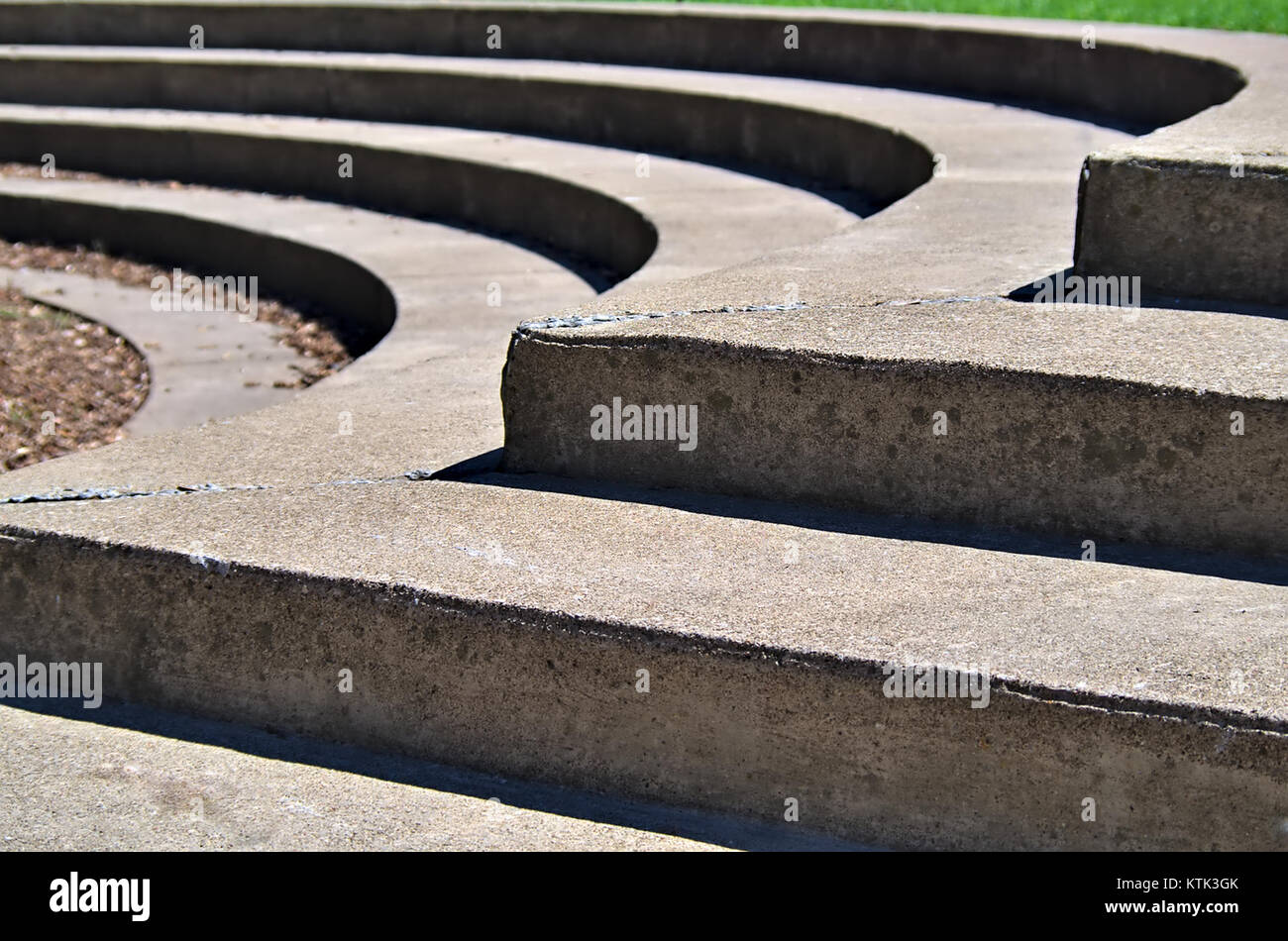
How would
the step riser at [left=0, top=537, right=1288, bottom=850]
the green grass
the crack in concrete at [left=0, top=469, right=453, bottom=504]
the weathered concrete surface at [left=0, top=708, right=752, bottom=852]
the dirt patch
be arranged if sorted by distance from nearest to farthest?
the step riser at [left=0, top=537, right=1288, bottom=850] < the weathered concrete surface at [left=0, top=708, right=752, bottom=852] < the crack in concrete at [left=0, top=469, right=453, bottom=504] < the dirt patch < the green grass

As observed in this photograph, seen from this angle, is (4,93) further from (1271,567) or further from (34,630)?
(1271,567)

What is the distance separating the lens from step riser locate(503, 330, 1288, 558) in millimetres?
2621

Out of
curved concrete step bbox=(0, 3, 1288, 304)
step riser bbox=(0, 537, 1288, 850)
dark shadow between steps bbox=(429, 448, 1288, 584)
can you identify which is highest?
curved concrete step bbox=(0, 3, 1288, 304)

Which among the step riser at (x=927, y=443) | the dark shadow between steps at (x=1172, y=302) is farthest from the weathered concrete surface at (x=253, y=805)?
the dark shadow between steps at (x=1172, y=302)

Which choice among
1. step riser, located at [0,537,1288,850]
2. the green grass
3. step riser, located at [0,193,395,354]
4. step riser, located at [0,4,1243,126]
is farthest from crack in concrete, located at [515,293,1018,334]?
the green grass

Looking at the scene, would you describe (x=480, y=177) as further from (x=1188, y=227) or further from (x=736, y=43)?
(x=1188, y=227)

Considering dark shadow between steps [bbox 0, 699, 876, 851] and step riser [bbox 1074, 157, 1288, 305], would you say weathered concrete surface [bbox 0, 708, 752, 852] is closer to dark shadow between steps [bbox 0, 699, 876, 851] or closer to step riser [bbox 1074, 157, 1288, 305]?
dark shadow between steps [bbox 0, 699, 876, 851]

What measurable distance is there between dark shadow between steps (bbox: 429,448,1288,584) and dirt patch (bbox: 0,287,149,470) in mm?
2377

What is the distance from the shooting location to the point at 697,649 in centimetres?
239

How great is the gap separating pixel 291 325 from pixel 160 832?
14.2 ft

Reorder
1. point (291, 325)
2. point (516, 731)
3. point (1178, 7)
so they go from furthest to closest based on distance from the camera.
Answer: point (1178, 7), point (291, 325), point (516, 731)

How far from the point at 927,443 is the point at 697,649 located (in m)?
0.70

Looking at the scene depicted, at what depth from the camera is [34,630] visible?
9.50 ft
